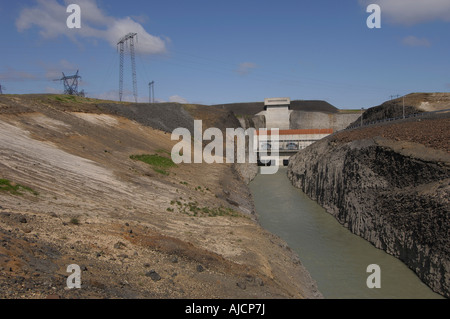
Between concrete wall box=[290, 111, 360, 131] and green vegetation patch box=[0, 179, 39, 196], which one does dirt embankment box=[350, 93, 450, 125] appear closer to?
concrete wall box=[290, 111, 360, 131]

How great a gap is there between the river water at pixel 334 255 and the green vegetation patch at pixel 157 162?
1006 centimetres

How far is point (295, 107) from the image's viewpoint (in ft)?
422

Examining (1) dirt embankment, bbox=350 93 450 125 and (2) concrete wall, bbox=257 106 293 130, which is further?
(2) concrete wall, bbox=257 106 293 130

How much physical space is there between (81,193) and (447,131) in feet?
82.1

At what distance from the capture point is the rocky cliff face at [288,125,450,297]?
17.2m

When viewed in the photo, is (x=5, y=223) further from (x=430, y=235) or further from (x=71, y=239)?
(x=430, y=235)

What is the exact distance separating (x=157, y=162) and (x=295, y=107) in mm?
100759

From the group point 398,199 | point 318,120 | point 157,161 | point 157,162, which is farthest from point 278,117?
point 398,199

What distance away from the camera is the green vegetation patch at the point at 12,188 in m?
16.6

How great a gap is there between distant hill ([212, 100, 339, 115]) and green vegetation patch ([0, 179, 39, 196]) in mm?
99846

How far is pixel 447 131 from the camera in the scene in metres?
25.6

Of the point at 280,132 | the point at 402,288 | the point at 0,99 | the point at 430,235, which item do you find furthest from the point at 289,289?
the point at 280,132

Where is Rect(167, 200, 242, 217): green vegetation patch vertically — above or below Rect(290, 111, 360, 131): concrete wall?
below

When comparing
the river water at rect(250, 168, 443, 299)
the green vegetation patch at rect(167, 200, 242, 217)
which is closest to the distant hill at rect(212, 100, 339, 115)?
the river water at rect(250, 168, 443, 299)
